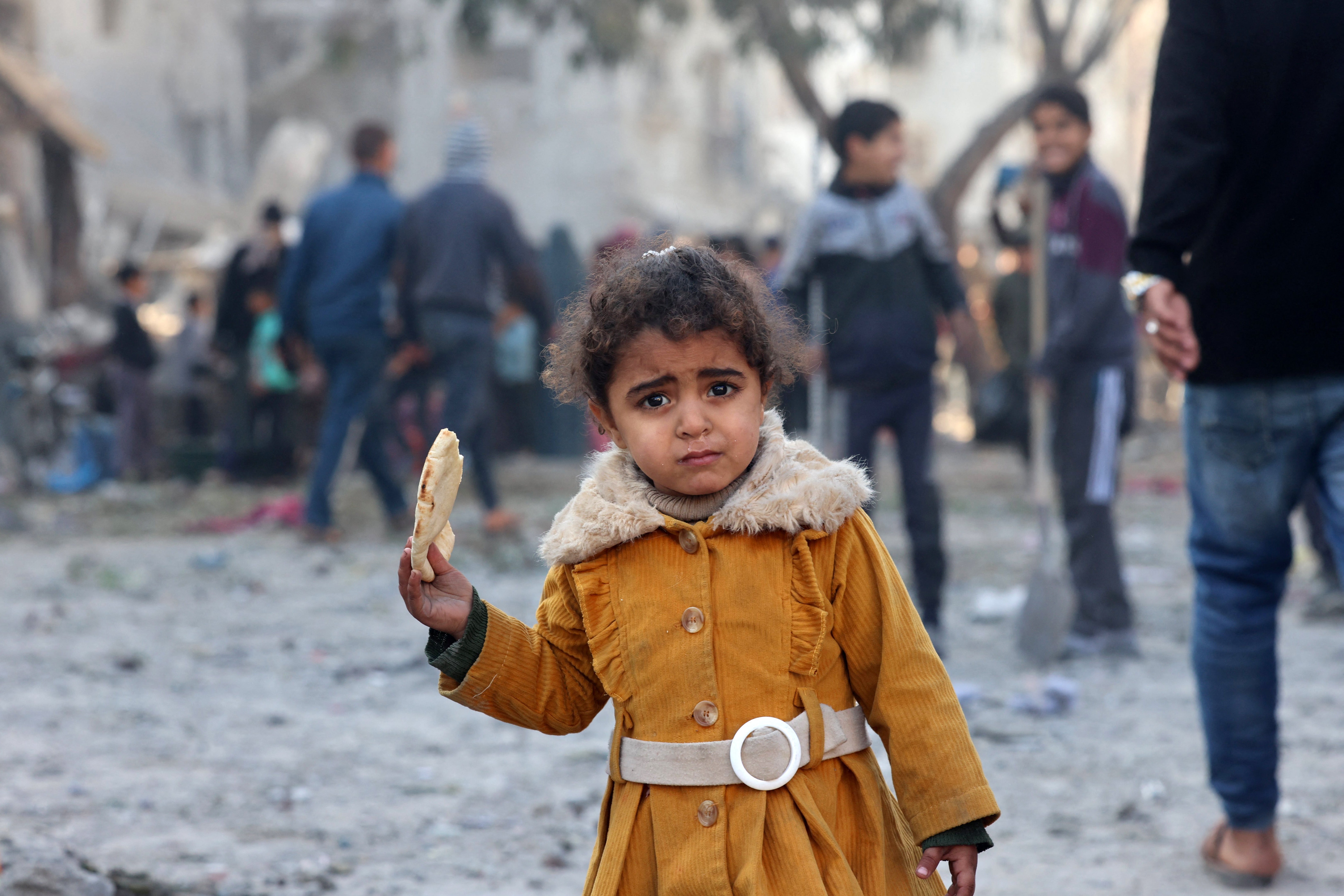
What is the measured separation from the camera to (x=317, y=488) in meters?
7.71

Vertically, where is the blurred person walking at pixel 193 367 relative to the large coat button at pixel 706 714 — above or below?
below

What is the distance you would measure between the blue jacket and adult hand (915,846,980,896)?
622 cm

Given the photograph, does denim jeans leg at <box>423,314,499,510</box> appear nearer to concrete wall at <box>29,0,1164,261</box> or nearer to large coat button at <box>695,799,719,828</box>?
large coat button at <box>695,799,719,828</box>

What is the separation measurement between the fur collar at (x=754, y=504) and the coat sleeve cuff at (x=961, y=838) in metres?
0.41

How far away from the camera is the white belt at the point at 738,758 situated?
1.78 meters

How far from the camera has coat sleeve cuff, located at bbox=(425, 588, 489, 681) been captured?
184 centimetres

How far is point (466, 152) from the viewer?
7.95m

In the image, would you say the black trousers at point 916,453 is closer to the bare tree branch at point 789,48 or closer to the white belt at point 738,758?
the white belt at point 738,758

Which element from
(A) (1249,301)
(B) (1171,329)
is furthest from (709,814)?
(A) (1249,301)

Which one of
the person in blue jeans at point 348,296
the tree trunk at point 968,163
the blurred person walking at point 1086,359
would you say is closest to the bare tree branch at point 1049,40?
the tree trunk at point 968,163

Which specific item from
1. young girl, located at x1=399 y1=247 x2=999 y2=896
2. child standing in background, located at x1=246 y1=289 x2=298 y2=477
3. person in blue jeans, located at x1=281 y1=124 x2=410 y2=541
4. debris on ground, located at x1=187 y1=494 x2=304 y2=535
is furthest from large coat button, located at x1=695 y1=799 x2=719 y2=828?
child standing in background, located at x1=246 y1=289 x2=298 y2=477

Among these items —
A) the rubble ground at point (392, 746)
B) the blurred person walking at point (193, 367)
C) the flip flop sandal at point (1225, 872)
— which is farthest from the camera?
the blurred person walking at point (193, 367)

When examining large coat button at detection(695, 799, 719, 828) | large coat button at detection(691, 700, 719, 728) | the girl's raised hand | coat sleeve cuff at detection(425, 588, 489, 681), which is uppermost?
the girl's raised hand

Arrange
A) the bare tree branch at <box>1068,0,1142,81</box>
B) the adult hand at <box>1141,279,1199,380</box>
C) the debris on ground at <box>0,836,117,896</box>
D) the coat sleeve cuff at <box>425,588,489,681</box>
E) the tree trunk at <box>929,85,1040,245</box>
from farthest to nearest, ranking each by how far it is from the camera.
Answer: the tree trunk at <box>929,85,1040,245</box> → the bare tree branch at <box>1068,0,1142,81</box> → the adult hand at <box>1141,279,1199,380</box> → the debris on ground at <box>0,836,117,896</box> → the coat sleeve cuff at <box>425,588,489,681</box>
